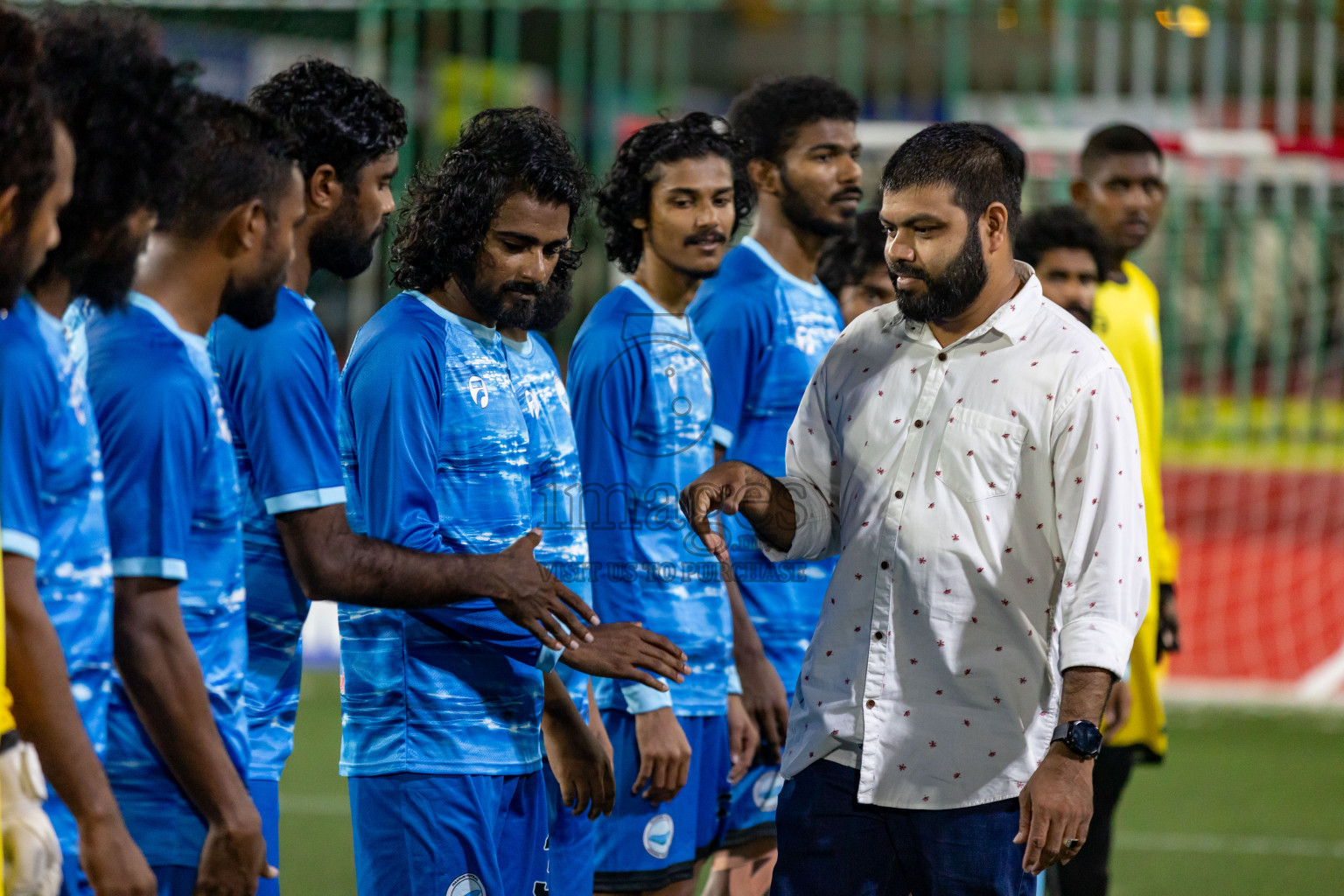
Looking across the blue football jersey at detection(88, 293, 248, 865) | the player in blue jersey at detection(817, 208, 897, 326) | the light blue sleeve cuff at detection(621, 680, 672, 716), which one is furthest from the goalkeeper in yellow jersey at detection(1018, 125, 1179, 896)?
the blue football jersey at detection(88, 293, 248, 865)

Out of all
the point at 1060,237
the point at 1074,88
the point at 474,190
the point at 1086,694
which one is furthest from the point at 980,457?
the point at 1074,88

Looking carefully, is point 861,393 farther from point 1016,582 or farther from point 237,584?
point 237,584

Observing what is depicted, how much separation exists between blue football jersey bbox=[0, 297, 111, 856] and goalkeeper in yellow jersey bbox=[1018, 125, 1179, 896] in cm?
258

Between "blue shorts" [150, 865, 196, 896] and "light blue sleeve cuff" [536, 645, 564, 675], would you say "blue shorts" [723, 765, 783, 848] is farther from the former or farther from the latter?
"blue shorts" [150, 865, 196, 896]

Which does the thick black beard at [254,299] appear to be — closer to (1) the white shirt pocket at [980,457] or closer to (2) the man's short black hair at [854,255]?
(1) the white shirt pocket at [980,457]

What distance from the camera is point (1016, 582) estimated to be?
2.48 metres

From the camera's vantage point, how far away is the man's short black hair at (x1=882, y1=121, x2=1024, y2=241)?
2.55 metres

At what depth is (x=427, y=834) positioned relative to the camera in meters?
2.50

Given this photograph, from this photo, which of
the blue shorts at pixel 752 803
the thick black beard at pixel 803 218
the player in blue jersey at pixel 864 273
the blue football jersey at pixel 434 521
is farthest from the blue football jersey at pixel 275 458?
the player in blue jersey at pixel 864 273

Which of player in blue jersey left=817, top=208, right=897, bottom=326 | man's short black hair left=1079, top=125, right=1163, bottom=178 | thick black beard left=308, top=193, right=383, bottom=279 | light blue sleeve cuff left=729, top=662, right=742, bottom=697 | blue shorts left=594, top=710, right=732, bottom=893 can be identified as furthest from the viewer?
man's short black hair left=1079, top=125, right=1163, bottom=178

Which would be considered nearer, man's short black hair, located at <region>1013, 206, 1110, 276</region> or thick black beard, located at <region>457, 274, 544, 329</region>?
thick black beard, located at <region>457, 274, 544, 329</region>

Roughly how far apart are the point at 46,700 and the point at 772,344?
2.07 metres

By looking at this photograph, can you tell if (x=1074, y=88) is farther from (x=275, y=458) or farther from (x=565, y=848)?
(x=275, y=458)

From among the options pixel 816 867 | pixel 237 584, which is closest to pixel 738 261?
pixel 816 867
